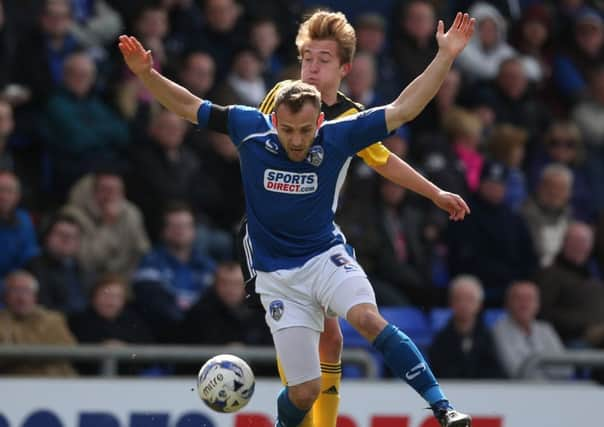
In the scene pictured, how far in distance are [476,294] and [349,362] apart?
5.25ft

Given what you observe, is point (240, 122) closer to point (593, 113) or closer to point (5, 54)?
point (5, 54)

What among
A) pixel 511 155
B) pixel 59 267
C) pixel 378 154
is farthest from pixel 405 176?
pixel 511 155

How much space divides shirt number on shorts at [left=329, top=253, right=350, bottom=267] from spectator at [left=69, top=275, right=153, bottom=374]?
3.70 metres

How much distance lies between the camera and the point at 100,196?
12961 millimetres

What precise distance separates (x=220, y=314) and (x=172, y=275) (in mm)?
639

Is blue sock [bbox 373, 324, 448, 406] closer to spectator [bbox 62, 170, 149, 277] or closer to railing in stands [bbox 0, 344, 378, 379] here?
railing in stands [bbox 0, 344, 378, 379]

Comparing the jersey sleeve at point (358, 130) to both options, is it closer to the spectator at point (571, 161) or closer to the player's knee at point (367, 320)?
the player's knee at point (367, 320)

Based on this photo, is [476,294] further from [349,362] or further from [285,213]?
[285,213]

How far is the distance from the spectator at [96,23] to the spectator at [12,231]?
2.21 meters

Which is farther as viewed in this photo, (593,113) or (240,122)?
(593,113)

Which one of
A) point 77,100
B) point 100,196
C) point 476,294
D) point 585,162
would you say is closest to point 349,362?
point 476,294

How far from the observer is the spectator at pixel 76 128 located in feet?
43.8

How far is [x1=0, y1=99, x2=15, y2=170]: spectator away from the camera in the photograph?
12719 mm

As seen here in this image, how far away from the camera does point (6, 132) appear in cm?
1282
